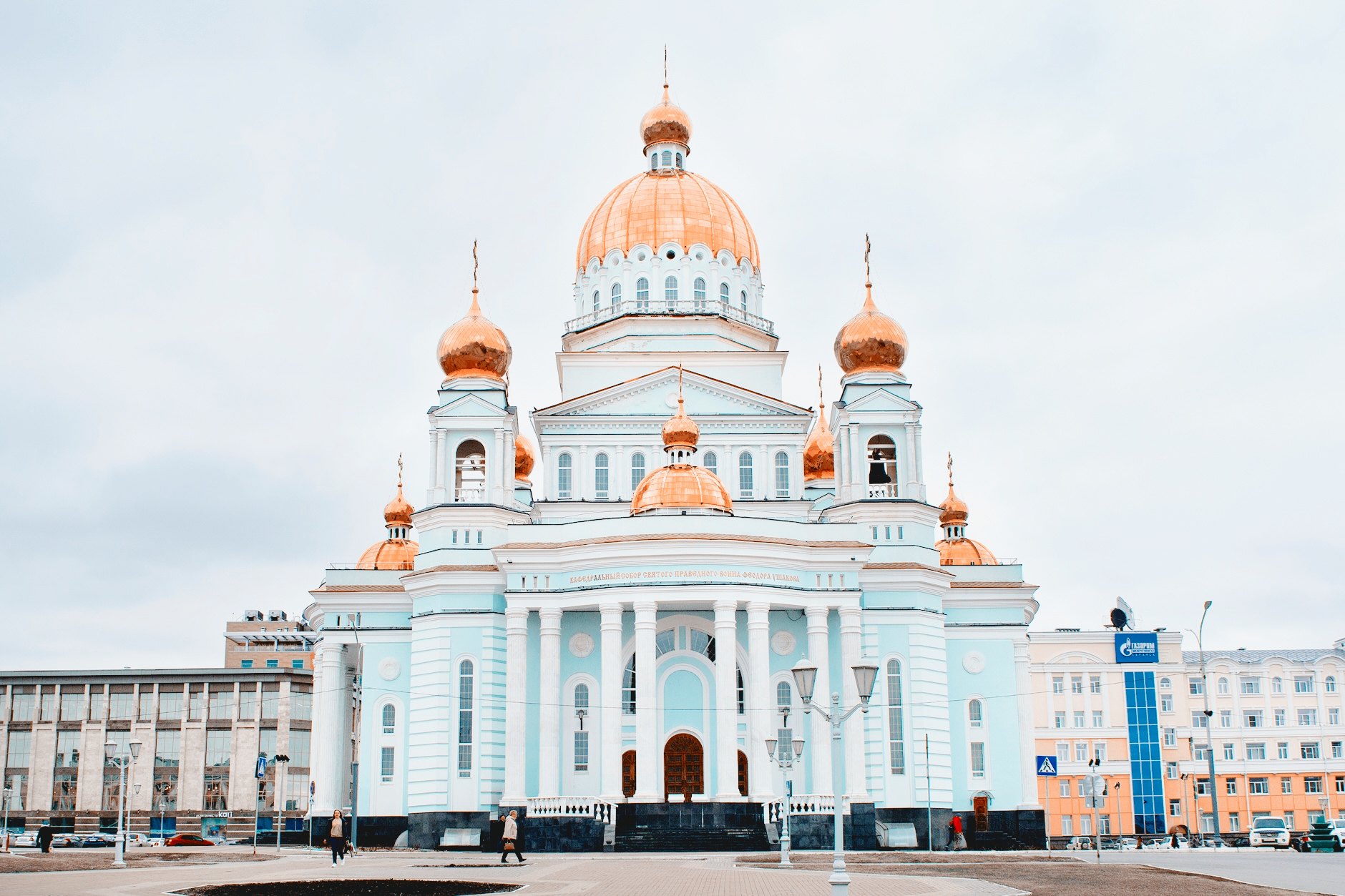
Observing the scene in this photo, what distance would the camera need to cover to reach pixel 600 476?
50656 millimetres

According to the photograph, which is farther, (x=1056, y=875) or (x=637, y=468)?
(x=637, y=468)

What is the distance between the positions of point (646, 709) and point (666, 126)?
91.0ft

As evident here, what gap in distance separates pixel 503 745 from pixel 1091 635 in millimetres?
42779

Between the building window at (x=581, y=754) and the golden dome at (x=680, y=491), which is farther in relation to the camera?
the building window at (x=581, y=754)

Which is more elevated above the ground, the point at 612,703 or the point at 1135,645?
the point at 1135,645

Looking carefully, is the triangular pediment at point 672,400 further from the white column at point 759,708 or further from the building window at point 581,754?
the building window at point 581,754

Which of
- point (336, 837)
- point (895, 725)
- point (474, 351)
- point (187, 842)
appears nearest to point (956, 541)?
point (895, 725)

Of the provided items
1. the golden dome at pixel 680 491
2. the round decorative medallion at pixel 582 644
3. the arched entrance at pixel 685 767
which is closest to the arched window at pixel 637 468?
the golden dome at pixel 680 491

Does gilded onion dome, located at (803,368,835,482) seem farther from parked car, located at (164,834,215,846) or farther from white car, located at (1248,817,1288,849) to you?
parked car, located at (164,834,215,846)

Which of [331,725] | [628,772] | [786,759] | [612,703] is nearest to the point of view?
[786,759]

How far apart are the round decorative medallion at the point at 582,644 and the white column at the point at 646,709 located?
3367mm

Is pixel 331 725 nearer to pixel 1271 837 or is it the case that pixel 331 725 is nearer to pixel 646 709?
pixel 646 709

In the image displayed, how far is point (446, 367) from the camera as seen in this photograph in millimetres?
50312

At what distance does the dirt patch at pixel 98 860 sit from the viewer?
31.4 meters
